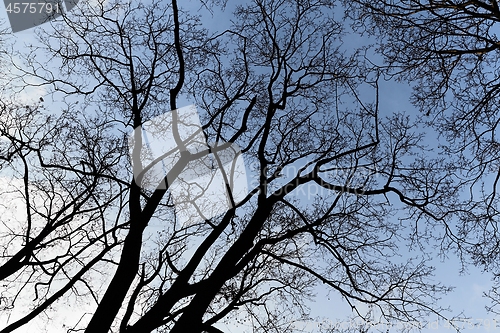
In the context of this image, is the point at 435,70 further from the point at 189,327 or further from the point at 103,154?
the point at 103,154

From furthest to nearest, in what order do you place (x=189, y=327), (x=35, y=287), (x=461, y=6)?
(x=35, y=287), (x=189, y=327), (x=461, y=6)

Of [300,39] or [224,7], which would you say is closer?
[224,7]

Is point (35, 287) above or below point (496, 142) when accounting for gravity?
below

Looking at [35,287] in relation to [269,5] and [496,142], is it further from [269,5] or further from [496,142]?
[496,142]

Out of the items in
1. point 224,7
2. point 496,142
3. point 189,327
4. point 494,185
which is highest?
point 224,7

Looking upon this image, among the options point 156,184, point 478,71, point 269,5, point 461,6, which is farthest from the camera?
point 269,5

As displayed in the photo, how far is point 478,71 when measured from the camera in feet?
19.8

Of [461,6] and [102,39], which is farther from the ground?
[102,39]

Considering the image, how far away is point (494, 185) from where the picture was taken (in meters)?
5.91

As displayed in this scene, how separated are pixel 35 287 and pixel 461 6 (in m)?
8.49

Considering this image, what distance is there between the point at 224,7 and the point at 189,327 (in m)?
6.07

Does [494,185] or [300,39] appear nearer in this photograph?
[494,185]

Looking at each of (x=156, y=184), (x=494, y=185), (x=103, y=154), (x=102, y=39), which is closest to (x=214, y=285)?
(x=156, y=184)

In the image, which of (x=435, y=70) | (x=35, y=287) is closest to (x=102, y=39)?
(x=35, y=287)
